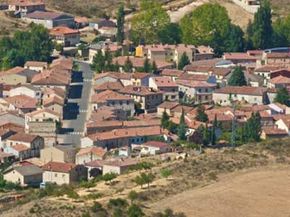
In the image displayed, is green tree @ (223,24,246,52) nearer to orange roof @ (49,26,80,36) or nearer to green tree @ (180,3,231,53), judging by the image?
green tree @ (180,3,231,53)

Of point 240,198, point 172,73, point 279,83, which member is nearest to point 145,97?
point 172,73

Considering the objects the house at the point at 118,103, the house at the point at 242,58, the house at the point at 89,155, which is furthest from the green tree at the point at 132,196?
the house at the point at 242,58

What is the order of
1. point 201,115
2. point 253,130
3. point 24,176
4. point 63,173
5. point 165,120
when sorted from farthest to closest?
point 201,115 → point 165,120 → point 253,130 → point 63,173 → point 24,176

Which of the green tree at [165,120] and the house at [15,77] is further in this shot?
the house at [15,77]

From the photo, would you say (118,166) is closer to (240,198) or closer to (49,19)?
(240,198)

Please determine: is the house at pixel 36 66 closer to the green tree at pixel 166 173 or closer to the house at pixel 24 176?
the house at pixel 24 176

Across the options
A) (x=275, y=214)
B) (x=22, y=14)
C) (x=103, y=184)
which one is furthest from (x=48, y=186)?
(x=22, y=14)
